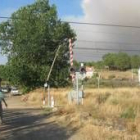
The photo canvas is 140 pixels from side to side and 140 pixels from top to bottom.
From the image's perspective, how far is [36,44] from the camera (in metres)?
69.7

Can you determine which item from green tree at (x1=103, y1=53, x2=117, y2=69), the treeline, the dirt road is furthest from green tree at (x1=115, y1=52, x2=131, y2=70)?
the dirt road

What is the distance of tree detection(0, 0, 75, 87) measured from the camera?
229ft

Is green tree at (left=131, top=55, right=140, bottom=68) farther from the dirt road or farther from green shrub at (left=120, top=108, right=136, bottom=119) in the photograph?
the dirt road

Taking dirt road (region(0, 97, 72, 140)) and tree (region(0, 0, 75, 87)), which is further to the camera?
tree (region(0, 0, 75, 87))

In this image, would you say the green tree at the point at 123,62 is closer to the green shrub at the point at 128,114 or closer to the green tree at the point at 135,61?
the green tree at the point at 135,61

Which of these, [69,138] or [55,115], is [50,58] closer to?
[55,115]

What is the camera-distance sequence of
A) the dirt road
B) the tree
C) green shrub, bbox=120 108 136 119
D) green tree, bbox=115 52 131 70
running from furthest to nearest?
1. green tree, bbox=115 52 131 70
2. the tree
3. green shrub, bbox=120 108 136 119
4. the dirt road

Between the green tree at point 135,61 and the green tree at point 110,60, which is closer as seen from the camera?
the green tree at point 135,61

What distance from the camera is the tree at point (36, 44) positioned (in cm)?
6969

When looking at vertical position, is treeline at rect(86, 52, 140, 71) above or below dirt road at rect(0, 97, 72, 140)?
above

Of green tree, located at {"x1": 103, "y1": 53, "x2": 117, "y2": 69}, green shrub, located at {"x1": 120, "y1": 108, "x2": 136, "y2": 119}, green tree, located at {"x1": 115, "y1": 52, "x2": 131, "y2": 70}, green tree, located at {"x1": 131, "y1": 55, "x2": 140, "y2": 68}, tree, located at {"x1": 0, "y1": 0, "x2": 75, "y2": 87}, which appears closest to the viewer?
green shrub, located at {"x1": 120, "y1": 108, "x2": 136, "y2": 119}

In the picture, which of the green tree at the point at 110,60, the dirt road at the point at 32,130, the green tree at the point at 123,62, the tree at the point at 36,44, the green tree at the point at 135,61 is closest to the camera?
the dirt road at the point at 32,130

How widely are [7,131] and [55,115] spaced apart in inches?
218

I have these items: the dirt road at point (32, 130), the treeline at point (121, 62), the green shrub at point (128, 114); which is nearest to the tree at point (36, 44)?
the green shrub at point (128, 114)
